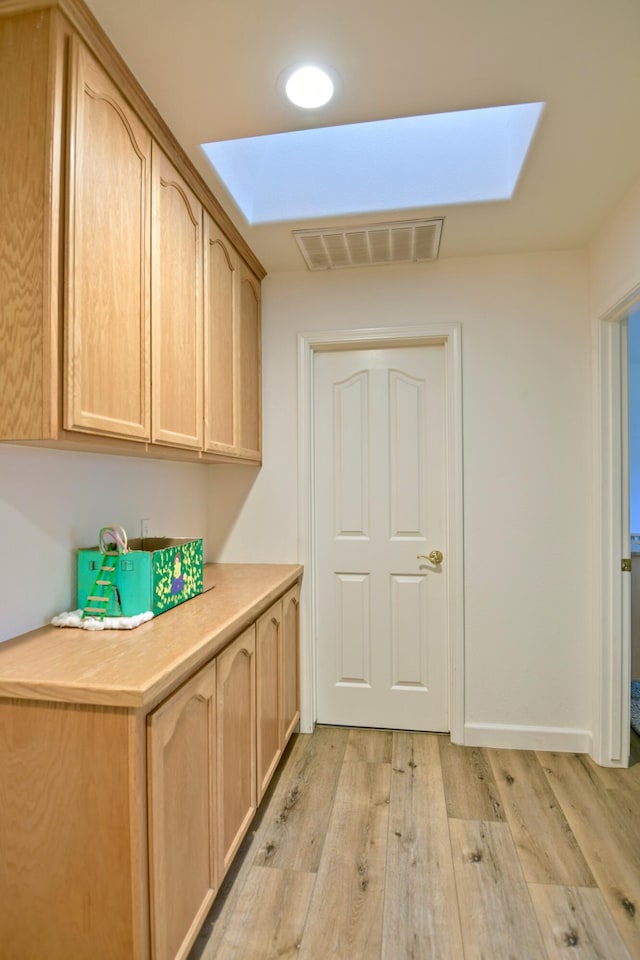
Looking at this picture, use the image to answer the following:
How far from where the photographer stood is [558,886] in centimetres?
165

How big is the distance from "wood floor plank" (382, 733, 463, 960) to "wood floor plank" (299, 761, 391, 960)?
4 cm

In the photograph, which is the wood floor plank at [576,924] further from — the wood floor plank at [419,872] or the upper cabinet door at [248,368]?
the upper cabinet door at [248,368]

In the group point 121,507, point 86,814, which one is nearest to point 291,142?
point 121,507

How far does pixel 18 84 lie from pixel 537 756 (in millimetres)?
3118

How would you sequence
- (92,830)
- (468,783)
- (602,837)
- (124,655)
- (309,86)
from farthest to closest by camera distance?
(468,783), (602,837), (309,86), (124,655), (92,830)

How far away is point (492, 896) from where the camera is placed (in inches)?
63.6

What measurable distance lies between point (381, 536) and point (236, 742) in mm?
1331

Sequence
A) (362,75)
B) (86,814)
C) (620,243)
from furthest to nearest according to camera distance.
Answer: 1. (620,243)
2. (362,75)
3. (86,814)

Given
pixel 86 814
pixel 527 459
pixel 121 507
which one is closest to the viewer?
pixel 86 814

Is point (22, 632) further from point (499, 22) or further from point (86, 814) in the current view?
point (499, 22)

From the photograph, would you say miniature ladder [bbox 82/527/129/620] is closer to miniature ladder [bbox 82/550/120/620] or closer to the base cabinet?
miniature ladder [bbox 82/550/120/620]

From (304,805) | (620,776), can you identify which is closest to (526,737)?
(620,776)

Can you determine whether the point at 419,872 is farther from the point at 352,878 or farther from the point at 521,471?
the point at 521,471

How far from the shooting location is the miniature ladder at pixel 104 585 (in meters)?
1.55
